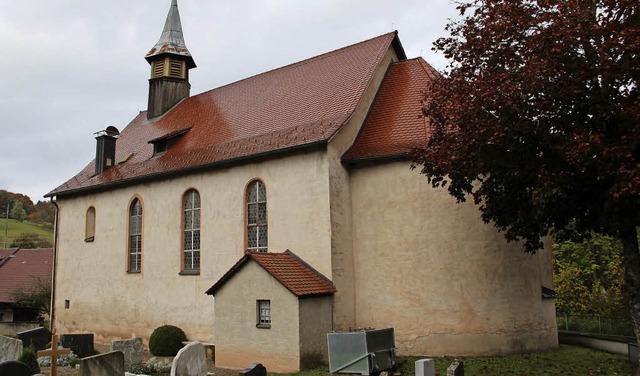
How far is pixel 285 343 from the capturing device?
13.8 metres

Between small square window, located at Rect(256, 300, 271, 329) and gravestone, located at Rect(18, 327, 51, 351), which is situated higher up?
small square window, located at Rect(256, 300, 271, 329)

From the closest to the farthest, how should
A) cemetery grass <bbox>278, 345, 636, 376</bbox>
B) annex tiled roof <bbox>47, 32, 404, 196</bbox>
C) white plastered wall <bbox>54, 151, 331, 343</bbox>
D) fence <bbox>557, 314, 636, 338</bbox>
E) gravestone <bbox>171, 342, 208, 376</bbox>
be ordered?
gravestone <bbox>171, 342, 208, 376</bbox>
cemetery grass <bbox>278, 345, 636, 376</bbox>
white plastered wall <bbox>54, 151, 331, 343</bbox>
annex tiled roof <bbox>47, 32, 404, 196</bbox>
fence <bbox>557, 314, 636, 338</bbox>

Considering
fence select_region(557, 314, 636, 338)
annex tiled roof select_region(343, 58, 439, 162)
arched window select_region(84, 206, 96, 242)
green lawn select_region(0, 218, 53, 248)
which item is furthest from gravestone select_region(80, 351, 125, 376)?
green lawn select_region(0, 218, 53, 248)

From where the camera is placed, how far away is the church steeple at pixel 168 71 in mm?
26594

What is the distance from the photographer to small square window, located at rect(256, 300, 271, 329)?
47.3 ft

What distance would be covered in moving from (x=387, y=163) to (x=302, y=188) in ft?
8.12

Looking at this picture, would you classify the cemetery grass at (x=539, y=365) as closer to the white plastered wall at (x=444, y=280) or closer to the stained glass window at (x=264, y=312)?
the white plastered wall at (x=444, y=280)

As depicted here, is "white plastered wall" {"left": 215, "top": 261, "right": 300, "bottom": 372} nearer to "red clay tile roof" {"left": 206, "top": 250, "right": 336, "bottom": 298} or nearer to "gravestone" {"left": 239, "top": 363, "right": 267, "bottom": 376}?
"red clay tile roof" {"left": 206, "top": 250, "right": 336, "bottom": 298}

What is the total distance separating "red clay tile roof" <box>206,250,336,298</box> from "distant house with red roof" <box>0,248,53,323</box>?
58.2 ft

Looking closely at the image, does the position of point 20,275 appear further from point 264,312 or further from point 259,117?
point 264,312

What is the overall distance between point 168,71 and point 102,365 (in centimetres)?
1899

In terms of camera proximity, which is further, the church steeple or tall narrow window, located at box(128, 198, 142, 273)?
the church steeple

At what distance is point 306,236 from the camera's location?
51.7ft

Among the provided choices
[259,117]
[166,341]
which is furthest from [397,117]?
[166,341]
